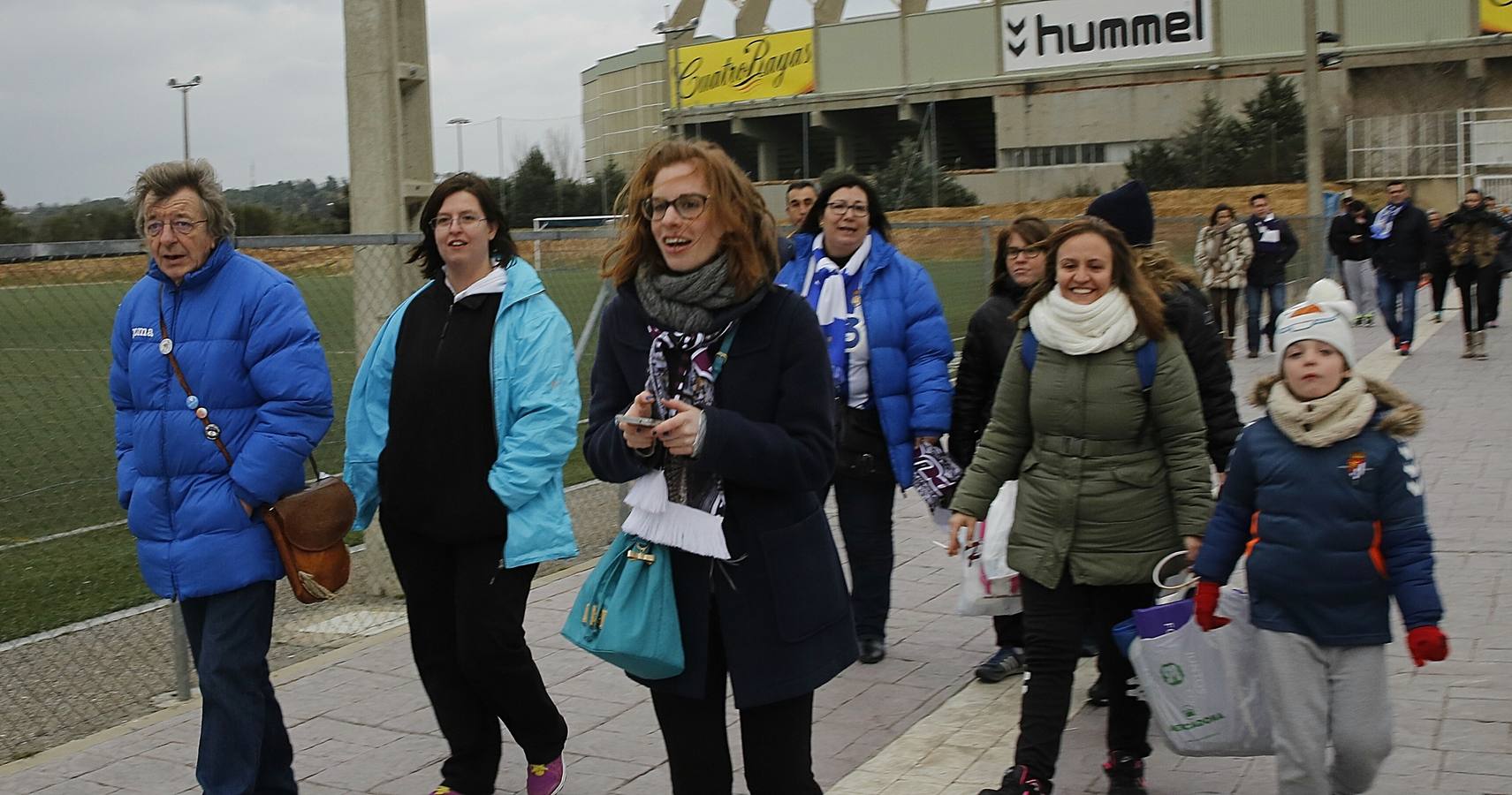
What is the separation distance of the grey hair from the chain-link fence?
1176mm

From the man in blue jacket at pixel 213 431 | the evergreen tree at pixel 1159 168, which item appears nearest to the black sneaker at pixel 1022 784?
the man in blue jacket at pixel 213 431

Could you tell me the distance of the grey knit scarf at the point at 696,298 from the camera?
3.15 meters

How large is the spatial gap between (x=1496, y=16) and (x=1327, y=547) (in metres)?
51.4

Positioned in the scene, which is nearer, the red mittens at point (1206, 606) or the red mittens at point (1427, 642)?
the red mittens at point (1427, 642)

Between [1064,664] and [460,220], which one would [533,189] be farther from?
[1064,664]

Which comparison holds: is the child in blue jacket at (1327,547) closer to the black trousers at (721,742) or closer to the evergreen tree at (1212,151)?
the black trousers at (721,742)

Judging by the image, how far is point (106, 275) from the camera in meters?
7.20

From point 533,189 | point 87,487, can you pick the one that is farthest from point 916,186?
point 87,487

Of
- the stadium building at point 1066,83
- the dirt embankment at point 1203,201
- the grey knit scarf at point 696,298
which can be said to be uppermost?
the stadium building at point 1066,83

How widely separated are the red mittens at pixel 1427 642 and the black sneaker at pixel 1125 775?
1012 millimetres

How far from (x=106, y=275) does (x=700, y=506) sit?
505cm

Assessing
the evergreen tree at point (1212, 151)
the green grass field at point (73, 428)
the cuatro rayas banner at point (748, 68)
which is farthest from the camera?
the cuatro rayas banner at point (748, 68)

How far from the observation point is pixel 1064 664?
428 centimetres

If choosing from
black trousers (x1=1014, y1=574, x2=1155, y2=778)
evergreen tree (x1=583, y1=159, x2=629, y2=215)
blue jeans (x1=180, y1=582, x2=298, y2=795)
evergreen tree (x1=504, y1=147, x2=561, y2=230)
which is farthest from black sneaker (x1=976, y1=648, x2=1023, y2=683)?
evergreen tree (x1=504, y1=147, x2=561, y2=230)
